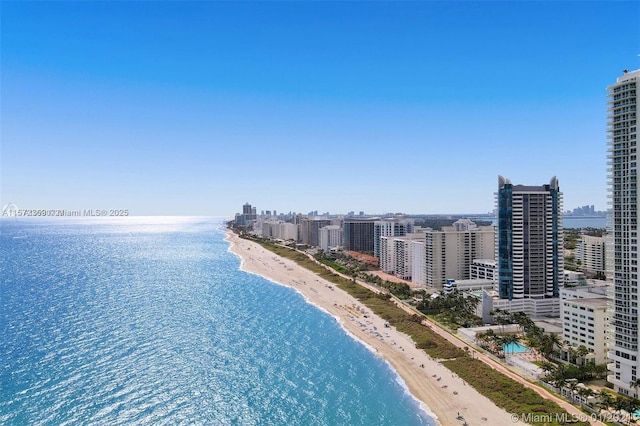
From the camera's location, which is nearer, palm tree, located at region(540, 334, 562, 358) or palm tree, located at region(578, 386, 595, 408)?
palm tree, located at region(578, 386, 595, 408)

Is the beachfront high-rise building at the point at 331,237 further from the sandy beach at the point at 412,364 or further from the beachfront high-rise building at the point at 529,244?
the beachfront high-rise building at the point at 529,244

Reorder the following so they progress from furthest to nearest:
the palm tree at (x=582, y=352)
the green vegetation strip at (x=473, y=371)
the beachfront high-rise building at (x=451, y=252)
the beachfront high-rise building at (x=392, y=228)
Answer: the beachfront high-rise building at (x=392, y=228), the beachfront high-rise building at (x=451, y=252), the palm tree at (x=582, y=352), the green vegetation strip at (x=473, y=371)

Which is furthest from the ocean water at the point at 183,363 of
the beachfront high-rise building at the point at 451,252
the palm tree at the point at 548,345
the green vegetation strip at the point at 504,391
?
the beachfront high-rise building at the point at 451,252

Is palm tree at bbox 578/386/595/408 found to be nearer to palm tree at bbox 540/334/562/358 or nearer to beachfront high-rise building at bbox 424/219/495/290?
palm tree at bbox 540/334/562/358

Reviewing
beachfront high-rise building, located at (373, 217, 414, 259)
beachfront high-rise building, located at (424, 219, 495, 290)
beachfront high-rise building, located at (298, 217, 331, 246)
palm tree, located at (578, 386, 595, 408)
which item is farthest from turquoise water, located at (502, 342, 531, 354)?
beachfront high-rise building, located at (298, 217, 331, 246)

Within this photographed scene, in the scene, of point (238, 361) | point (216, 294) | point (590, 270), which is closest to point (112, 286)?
point (216, 294)

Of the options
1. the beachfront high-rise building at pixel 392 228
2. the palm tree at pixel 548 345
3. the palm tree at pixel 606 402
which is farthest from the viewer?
the beachfront high-rise building at pixel 392 228

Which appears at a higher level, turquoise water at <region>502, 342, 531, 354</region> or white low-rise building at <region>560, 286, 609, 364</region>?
white low-rise building at <region>560, 286, 609, 364</region>
